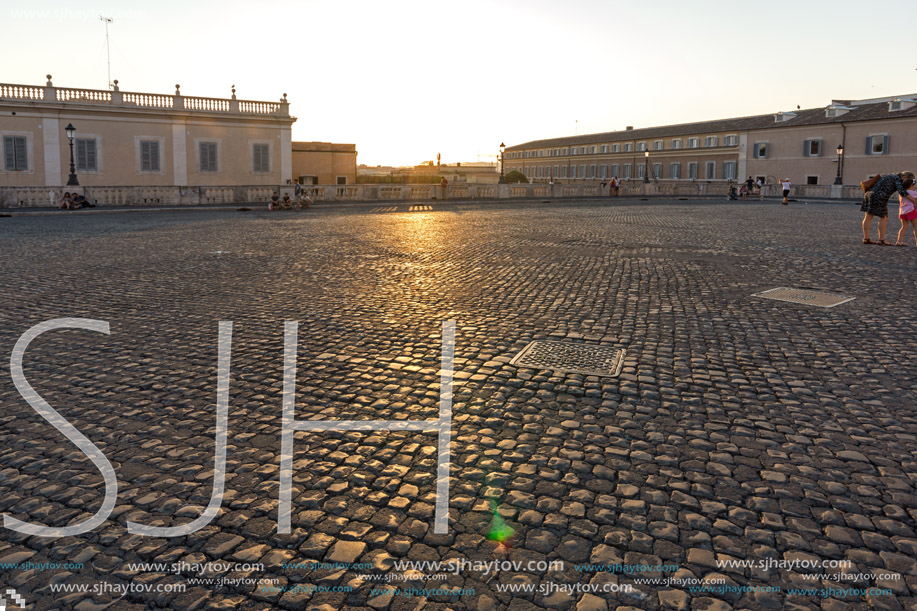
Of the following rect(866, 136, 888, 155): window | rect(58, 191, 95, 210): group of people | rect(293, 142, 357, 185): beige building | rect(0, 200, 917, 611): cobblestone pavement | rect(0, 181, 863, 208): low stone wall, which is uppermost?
rect(866, 136, 888, 155): window

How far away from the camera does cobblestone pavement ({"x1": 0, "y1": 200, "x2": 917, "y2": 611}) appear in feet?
8.28

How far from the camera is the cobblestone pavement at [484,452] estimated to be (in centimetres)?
252

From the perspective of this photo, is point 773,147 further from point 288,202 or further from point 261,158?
point 288,202

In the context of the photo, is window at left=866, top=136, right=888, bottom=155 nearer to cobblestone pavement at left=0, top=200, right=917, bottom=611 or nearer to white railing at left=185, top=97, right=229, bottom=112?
white railing at left=185, top=97, right=229, bottom=112

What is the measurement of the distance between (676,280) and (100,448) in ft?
26.5

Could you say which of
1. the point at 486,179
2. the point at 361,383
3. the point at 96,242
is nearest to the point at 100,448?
the point at 361,383

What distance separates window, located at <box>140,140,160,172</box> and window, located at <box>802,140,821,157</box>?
52.1m

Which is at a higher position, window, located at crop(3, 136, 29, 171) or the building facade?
the building facade

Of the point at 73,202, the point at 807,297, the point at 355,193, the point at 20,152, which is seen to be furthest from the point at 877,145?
the point at 20,152

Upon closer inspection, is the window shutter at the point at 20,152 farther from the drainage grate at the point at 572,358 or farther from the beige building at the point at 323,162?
the drainage grate at the point at 572,358

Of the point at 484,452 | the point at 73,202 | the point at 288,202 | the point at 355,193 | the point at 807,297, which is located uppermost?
the point at 355,193

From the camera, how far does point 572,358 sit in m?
5.50

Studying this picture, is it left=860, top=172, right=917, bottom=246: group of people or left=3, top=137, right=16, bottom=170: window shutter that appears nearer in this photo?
left=860, top=172, right=917, bottom=246: group of people

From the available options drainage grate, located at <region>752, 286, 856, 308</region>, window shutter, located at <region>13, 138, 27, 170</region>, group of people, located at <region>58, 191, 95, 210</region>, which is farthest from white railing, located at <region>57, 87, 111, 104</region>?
drainage grate, located at <region>752, 286, 856, 308</region>
